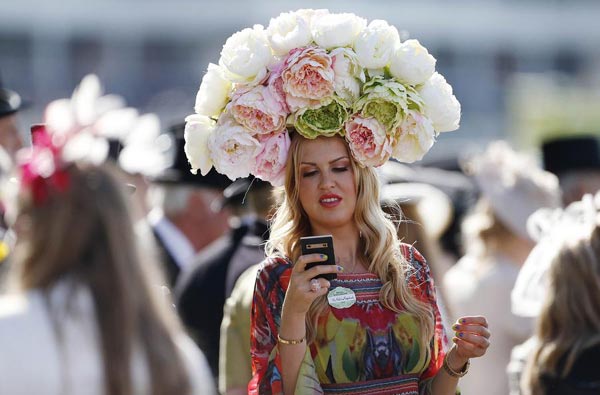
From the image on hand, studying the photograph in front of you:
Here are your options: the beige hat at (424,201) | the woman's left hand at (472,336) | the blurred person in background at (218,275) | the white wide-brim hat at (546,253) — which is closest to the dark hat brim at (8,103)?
the blurred person in background at (218,275)

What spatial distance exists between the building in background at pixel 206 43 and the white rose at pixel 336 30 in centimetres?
2781

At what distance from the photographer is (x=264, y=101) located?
4.05 meters

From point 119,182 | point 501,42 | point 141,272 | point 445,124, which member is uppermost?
point 501,42

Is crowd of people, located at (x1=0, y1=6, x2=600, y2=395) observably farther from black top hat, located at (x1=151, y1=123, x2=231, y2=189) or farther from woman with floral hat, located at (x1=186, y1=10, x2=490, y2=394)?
black top hat, located at (x1=151, y1=123, x2=231, y2=189)

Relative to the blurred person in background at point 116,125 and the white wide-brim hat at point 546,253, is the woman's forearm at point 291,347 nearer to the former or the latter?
the blurred person in background at point 116,125

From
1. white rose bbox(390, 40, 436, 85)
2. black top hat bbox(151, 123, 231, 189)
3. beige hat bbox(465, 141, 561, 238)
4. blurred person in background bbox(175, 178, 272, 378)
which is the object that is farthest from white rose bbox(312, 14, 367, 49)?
black top hat bbox(151, 123, 231, 189)

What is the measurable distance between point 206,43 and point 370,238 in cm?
3492

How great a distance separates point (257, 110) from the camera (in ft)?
13.3

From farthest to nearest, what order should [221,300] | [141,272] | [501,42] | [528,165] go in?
1. [501,42]
2. [528,165]
3. [221,300]
4. [141,272]

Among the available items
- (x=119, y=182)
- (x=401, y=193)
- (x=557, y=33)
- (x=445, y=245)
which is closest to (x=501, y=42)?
(x=557, y=33)

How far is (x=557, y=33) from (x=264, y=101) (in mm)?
41665

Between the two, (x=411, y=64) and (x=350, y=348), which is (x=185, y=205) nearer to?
(x=411, y=64)

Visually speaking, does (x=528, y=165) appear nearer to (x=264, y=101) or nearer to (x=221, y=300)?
(x=221, y=300)

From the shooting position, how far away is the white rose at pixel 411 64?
13.3ft
